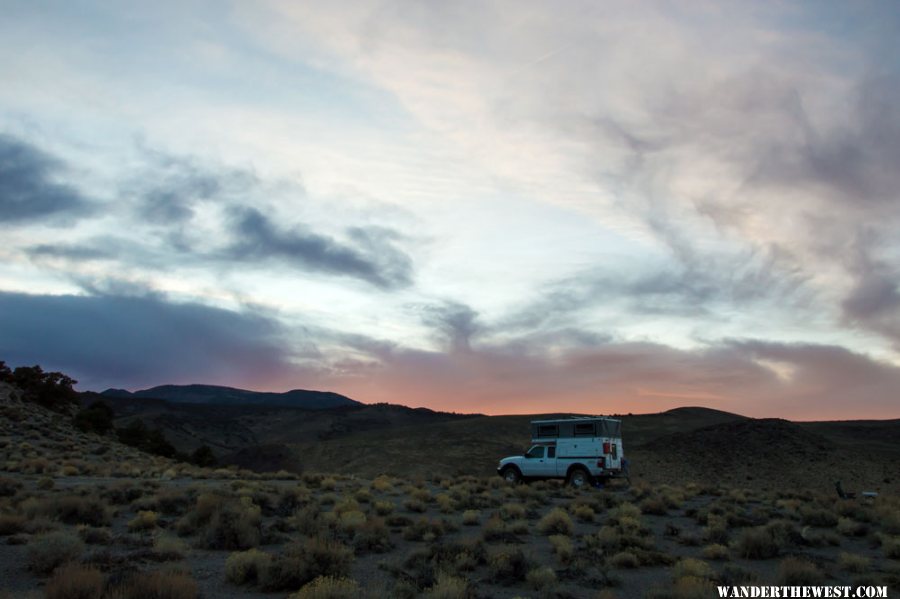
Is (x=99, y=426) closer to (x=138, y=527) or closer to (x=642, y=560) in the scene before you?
(x=138, y=527)

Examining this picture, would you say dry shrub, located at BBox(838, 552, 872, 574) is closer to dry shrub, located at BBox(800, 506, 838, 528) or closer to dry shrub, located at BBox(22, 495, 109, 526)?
dry shrub, located at BBox(800, 506, 838, 528)

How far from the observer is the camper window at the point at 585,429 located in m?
29.1

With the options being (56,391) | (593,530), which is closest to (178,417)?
(56,391)

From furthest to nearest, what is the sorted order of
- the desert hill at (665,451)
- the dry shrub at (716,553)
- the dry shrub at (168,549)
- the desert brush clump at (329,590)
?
the desert hill at (665,451) < the dry shrub at (716,553) < the dry shrub at (168,549) < the desert brush clump at (329,590)

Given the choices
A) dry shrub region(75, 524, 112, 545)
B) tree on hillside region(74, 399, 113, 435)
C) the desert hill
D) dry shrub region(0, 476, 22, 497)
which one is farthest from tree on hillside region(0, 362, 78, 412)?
dry shrub region(75, 524, 112, 545)

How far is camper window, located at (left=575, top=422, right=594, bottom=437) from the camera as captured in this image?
29.1 metres

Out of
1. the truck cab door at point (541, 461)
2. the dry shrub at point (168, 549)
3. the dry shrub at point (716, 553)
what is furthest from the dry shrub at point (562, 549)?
the truck cab door at point (541, 461)

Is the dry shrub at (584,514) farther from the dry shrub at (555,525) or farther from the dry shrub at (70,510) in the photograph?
the dry shrub at (70,510)

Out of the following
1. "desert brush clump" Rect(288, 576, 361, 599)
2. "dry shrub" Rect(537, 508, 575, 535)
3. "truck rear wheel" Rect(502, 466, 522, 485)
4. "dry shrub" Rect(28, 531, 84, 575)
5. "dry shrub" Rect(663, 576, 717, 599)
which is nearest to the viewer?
"desert brush clump" Rect(288, 576, 361, 599)

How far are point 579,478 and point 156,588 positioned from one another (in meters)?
22.5

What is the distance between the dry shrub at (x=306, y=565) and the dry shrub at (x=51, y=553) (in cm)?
351

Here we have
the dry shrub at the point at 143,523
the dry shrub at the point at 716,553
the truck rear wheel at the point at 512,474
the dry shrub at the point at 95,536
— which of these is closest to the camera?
the dry shrub at the point at 95,536

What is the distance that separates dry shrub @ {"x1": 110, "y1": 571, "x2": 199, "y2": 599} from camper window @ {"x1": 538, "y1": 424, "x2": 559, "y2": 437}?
74.9ft

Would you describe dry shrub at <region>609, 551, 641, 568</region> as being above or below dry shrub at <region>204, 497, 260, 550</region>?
above
